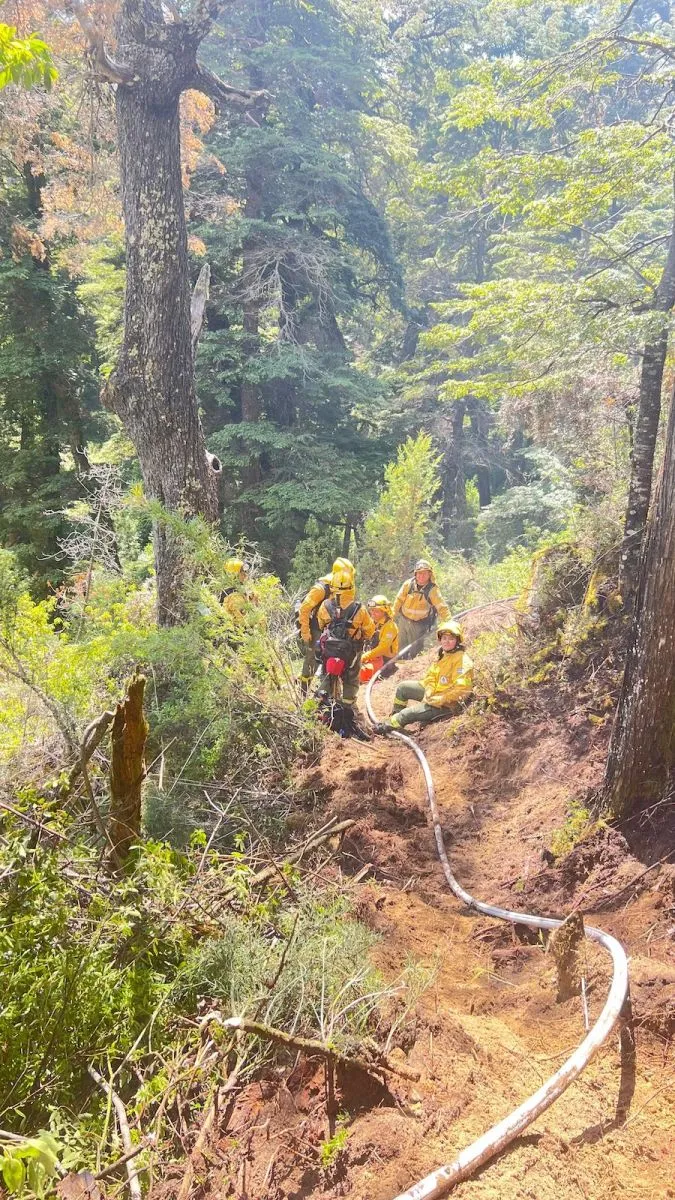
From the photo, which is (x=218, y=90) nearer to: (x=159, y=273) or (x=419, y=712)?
(x=159, y=273)

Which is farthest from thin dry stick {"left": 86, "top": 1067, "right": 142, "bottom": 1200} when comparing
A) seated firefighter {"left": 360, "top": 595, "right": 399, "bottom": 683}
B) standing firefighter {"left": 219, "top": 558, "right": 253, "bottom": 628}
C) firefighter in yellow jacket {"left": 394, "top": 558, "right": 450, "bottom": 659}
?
firefighter in yellow jacket {"left": 394, "top": 558, "right": 450, "bottom": 659}

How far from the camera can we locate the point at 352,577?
7688 mm

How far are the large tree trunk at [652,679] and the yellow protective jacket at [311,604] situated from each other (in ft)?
13.4

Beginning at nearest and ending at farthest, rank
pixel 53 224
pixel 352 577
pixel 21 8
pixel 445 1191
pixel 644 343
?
pixel 445 1191, pixel 644 343, pixel 21 8, pixel 352 577, pixel 53 224

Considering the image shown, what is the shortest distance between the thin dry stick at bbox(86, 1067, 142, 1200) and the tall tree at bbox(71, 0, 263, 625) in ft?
15.2

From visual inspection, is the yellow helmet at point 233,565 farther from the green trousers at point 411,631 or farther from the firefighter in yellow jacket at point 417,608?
the green trousers at point 411,631

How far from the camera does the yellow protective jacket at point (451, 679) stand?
24.2 feet

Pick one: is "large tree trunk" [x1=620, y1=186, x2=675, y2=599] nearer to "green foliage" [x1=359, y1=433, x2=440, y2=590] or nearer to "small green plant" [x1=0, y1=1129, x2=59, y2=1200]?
"small green plant" [x1=0, y1=1129, x2=59, y2=1200]

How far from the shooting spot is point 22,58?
2689 mm

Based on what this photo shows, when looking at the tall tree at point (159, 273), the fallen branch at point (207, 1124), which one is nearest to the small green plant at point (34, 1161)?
the fallen branch at point (207, 1124)

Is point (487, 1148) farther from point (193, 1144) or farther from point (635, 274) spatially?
point (635, 274)

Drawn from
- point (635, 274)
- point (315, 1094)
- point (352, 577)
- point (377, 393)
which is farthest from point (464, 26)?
point (315, 1094)

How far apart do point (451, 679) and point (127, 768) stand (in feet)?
17.1

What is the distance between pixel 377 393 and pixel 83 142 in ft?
24.9
